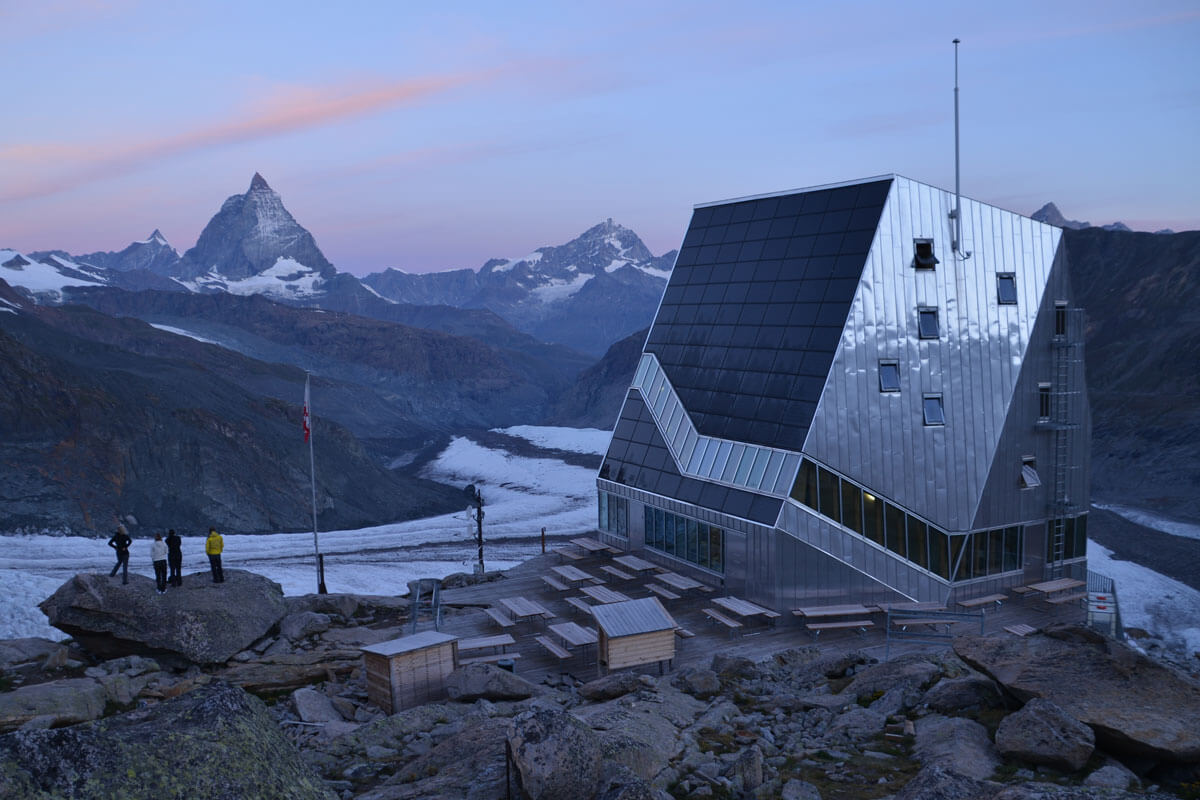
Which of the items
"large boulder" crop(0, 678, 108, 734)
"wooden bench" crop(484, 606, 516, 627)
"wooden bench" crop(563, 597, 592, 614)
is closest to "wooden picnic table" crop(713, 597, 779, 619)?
"wooden bench" crop(563, 597, 592, 614)

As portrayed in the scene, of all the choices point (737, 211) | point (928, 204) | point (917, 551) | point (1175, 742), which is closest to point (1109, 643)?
point (1175, 742)

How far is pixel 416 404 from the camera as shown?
174 metres

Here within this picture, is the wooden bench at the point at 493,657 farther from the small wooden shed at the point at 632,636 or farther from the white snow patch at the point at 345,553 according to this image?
the white snow patch at the point at 345,553

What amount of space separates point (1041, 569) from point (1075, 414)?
5189 mm

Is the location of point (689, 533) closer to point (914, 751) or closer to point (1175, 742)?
point (914, 751)

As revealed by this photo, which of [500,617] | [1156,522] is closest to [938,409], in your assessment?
[500,617]

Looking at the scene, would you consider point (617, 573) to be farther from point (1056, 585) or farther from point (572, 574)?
point (1056, 585)

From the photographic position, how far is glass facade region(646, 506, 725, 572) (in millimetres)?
25672

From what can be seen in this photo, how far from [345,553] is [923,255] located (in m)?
36.0

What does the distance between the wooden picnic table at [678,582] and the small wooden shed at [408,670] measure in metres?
9.25

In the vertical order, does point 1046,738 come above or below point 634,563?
above

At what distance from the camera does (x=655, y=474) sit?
2930 cm

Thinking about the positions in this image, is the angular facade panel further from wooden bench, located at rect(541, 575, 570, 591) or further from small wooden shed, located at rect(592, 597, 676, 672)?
small wooden shed, located at rect(592, 597, 676, 672)

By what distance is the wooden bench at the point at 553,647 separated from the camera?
1995 cm
